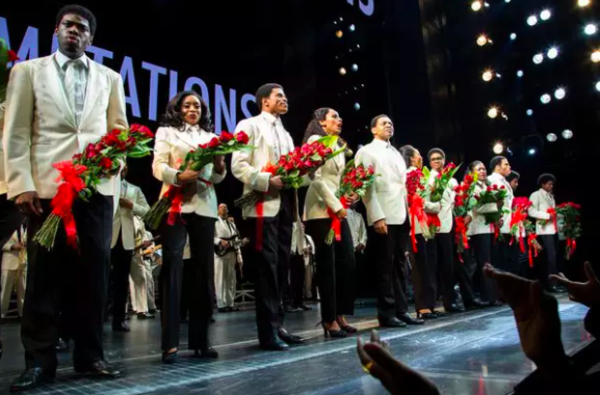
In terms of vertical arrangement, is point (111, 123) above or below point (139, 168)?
below

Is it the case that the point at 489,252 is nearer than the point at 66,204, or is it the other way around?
the point at 66,204

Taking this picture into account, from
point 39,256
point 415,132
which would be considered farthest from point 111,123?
point 415,132

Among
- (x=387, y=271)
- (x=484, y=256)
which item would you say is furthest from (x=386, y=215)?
(x=484, y=256)

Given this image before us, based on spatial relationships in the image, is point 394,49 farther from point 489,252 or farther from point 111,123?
point 111,123

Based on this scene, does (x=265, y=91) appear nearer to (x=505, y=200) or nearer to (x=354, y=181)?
(x=354, y=181)

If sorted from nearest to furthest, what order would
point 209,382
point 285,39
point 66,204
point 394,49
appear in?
point 209,382 < point 66,204 < point 285,39 < point 394,49

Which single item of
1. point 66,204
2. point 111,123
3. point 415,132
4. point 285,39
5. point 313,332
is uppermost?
point 285,39

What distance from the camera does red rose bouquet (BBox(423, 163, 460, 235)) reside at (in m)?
4.64

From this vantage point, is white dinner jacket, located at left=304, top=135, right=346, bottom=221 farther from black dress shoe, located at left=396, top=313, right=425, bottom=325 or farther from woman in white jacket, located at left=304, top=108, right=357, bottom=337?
black dress shoe, located at left=396, top=313, right=425, bottom=325

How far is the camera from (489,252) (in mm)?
5648

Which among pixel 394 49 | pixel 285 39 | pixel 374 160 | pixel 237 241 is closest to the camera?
pixel 374 160

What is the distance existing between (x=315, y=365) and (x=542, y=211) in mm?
6561

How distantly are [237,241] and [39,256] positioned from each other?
17.6 ft

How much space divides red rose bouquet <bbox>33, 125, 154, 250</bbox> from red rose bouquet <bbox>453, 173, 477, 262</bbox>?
397cm
